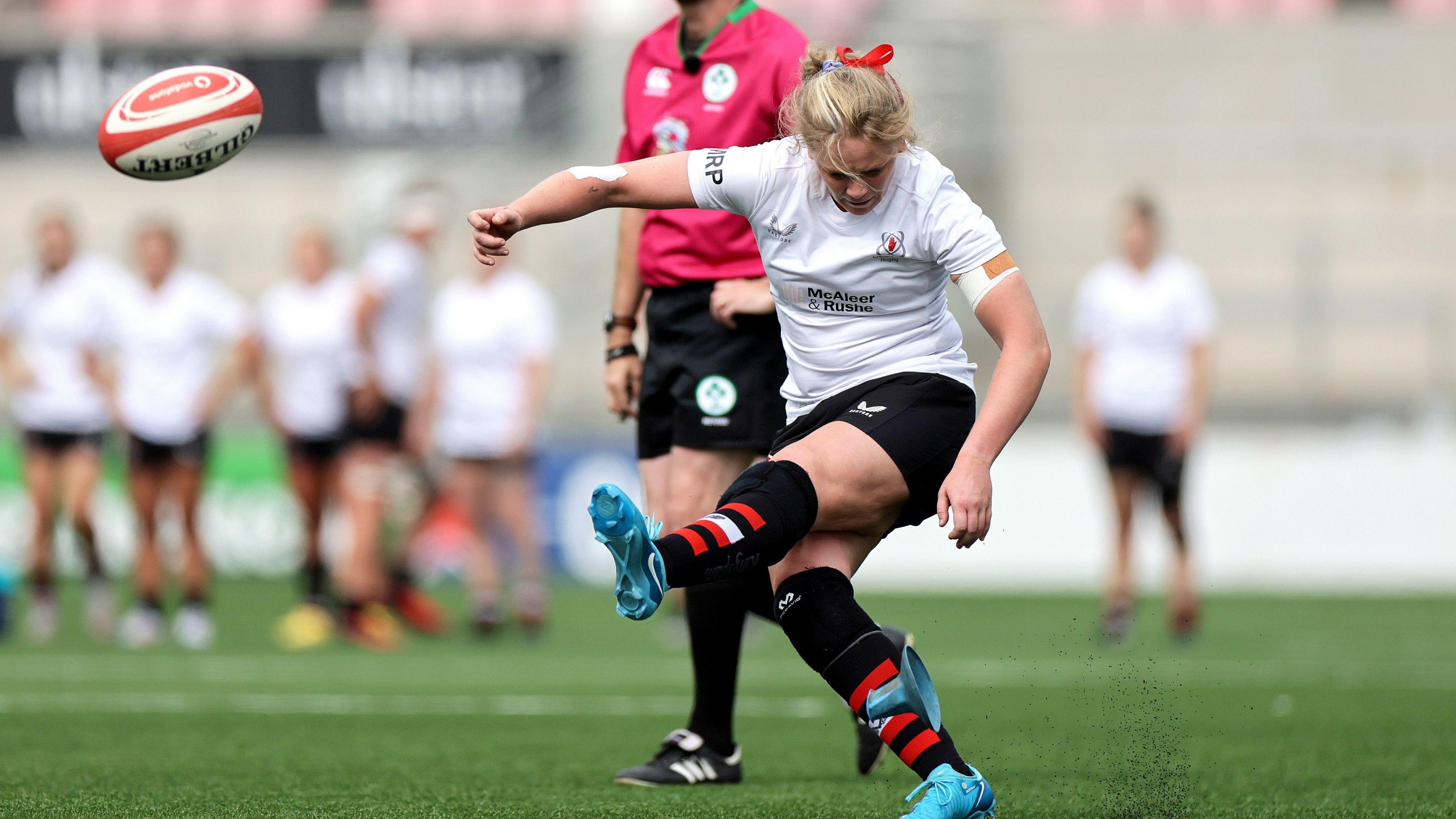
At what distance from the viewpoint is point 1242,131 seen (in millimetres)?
16641

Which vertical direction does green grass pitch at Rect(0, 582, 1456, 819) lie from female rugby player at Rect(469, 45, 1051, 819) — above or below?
below

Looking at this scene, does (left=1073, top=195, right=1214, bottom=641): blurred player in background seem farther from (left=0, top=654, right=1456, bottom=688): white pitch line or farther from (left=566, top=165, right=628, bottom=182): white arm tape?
(left=566, top=165, right=628, bottom=182): white arm tape

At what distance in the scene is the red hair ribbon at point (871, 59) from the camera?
3.73 metres

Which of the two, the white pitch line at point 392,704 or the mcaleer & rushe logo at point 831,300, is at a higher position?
the mcaleer & rushe logo at point 831,300

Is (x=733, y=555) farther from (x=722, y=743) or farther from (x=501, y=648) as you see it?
(x=501, y=648)

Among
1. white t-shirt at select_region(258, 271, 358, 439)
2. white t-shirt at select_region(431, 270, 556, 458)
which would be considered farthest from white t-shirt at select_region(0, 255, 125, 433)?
white t-shirt at select_region(431, 270, 556, 458)

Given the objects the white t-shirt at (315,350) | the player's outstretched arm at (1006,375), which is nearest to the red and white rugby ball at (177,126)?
the player's outstretched arm at (1006,375)

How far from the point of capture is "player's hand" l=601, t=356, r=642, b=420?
5105 millimetres

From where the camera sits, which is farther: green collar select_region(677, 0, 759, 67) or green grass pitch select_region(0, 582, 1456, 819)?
green collar select_region(677, 0, 759, 67)

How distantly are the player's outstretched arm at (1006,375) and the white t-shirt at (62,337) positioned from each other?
730 centimetres

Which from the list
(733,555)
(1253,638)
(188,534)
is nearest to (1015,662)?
(1253,638)

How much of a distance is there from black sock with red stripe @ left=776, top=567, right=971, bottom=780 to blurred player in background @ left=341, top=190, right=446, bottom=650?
18.3 ft

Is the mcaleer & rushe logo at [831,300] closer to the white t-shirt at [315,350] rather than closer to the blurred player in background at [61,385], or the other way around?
the white t-shirt at [315,350]

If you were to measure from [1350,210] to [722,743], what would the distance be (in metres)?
12.4
